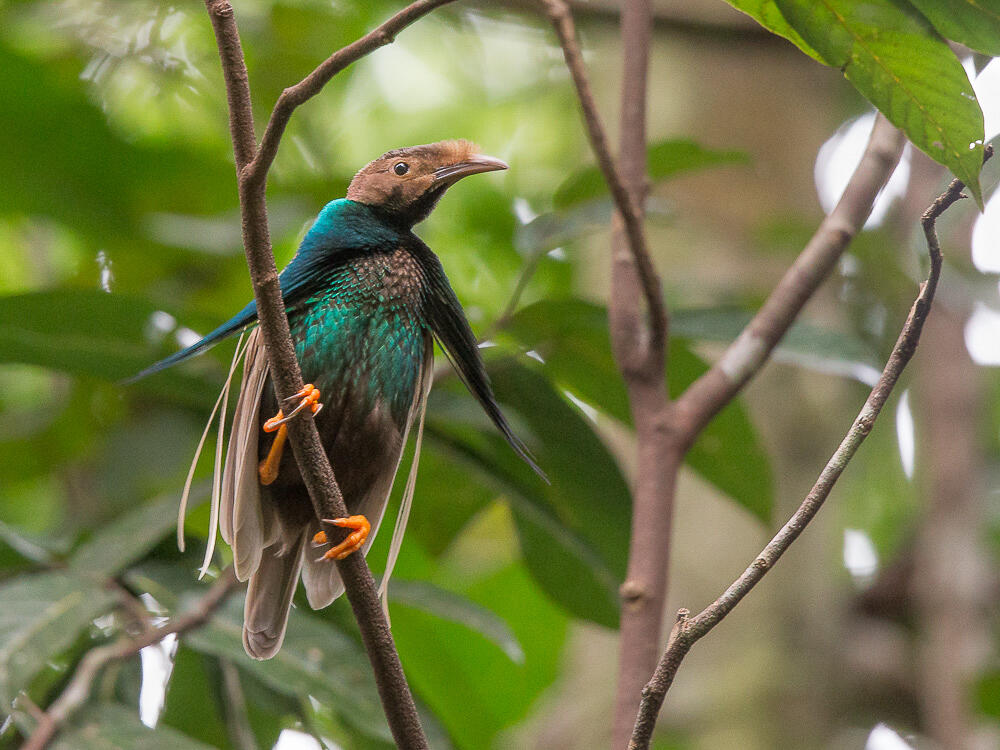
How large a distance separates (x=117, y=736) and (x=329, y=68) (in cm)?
170

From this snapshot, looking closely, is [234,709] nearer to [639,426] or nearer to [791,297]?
[639,426]

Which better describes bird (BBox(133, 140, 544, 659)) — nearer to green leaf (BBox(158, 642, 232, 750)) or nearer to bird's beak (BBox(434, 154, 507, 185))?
bird's beak (BBox(434, 154, 507, 185))

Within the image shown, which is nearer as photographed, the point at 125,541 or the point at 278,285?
the point at 278,285

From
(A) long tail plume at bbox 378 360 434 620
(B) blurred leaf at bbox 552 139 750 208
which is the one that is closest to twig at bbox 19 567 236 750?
(A) long tail plume at bbox 378 360 434 620

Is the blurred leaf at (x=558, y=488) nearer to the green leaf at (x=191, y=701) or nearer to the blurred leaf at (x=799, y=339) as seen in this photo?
the blurred leaf at (x=799, y=339)

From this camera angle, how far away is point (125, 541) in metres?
3.00

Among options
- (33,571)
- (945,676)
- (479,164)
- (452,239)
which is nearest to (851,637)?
(945,676)

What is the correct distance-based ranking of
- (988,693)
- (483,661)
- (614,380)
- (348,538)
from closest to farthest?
(348,538) → (614,380) → (483,661) → (988,693)

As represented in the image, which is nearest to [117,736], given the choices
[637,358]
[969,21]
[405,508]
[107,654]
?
[107,654]

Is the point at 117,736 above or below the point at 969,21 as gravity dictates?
below

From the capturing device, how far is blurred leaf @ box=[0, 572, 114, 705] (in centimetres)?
253

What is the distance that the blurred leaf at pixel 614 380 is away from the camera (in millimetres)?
3178

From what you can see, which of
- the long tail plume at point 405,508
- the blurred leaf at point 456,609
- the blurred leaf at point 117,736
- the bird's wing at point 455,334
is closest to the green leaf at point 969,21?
the bird's wing at point 455,334

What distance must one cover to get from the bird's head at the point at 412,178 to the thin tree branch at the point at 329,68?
1.19 m
